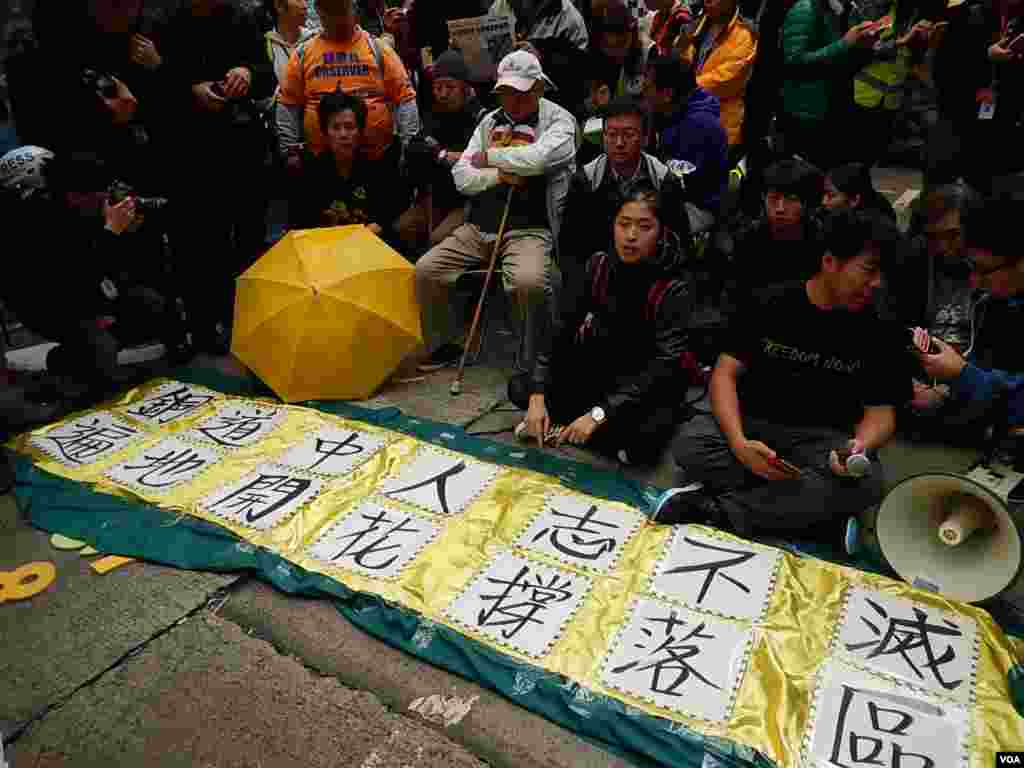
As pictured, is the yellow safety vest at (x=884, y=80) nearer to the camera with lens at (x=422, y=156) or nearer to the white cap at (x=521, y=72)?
the white cap at (x=521, y=72)

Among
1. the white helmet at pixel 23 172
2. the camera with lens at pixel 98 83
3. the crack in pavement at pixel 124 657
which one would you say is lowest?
the crack in pavement at pixel 124 657

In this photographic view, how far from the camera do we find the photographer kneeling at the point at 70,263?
4.08m

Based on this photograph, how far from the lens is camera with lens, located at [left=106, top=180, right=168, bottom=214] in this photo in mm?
4258

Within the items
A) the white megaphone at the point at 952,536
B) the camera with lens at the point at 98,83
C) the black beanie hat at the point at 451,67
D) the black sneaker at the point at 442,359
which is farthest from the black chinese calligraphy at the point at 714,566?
the camera with lens at the point at 98,83

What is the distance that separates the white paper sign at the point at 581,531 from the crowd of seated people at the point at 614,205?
0.68 ft

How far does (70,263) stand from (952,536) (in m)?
4.46

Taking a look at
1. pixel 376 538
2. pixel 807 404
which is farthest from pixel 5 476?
pixel 807 404

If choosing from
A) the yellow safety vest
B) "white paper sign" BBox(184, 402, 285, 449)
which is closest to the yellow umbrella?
"white paper sign" BBox(184, 402, 285, 449)

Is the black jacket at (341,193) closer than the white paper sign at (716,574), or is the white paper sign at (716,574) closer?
the white paper sign at (716,574)

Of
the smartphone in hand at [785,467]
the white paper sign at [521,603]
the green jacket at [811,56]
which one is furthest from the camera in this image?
the green jacket at [811,56]

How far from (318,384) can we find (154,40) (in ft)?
7.87

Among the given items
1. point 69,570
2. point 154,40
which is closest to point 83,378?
point 69,570

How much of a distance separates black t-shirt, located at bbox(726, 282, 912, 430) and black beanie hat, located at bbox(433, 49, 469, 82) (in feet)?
9.39

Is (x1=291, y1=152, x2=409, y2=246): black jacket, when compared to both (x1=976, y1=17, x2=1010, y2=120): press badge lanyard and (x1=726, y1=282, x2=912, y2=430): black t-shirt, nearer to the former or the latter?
(x1=726, y1=282, x2=912, y2=430): black t-shirt
